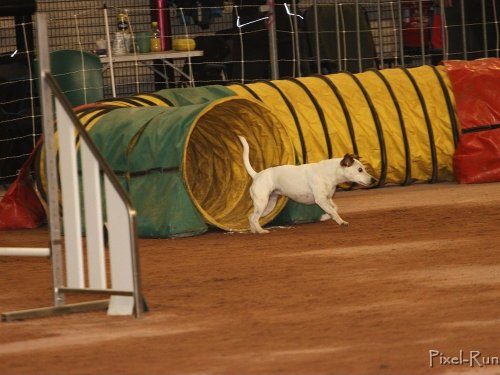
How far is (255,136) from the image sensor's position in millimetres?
9578

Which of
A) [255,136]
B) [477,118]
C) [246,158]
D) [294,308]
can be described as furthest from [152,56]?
[294,308]

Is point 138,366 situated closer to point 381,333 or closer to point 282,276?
point 381,333

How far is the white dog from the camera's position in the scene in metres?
8.80

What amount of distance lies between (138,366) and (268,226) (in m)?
4.71

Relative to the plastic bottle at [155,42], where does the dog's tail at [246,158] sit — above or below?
below

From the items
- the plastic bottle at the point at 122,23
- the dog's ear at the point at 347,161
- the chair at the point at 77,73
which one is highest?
the plastic bottle at the point at 122,23

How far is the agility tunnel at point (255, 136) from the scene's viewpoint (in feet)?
28.9

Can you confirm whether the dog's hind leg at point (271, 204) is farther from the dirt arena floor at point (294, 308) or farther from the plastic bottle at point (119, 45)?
the plastic bottle at point (119, 45)

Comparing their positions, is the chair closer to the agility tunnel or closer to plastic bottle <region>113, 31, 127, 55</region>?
plastic bottle <region>113, 31, 127, 55</region>

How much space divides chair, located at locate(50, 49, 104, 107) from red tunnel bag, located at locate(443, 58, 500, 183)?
11.4ft

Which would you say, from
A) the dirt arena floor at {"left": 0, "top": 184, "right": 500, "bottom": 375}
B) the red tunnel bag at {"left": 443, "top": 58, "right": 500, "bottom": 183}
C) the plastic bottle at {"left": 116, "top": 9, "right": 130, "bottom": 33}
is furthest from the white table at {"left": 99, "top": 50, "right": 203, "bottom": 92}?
the dirt arena floor at {"left": 0, "top": 184, "right": 500, "bottom": 375}

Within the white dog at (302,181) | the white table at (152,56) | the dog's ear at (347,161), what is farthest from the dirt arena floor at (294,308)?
the white table at (152,56)

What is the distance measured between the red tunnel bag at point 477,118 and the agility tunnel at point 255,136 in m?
0.14

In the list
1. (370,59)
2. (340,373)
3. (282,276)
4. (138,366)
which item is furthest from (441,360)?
(370,59)
